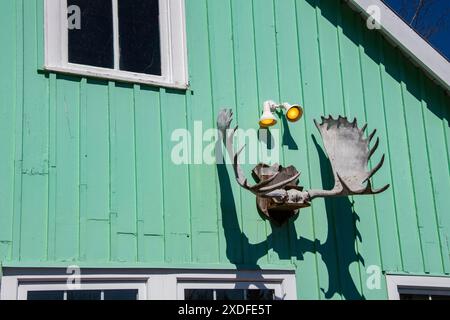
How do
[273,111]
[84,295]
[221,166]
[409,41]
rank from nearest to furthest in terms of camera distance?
1. [84,295]
2. [221,166]
3. [273,111]
4. [409,41]

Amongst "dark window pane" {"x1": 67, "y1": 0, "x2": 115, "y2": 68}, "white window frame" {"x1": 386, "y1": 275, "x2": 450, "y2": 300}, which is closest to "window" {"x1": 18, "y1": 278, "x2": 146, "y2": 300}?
"dark window pane" {"x1": 67, "y1": 0, "x2": 115, "y2": 68}

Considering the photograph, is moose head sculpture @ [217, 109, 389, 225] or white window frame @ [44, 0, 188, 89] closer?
white window frame @ [44, 0, 188, 89]

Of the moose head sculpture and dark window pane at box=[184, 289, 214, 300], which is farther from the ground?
the moose head sculpture

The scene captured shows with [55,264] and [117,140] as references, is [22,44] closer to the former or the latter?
[117,140]

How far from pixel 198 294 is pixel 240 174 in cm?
95

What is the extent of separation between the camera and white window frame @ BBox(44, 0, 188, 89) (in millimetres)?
5914

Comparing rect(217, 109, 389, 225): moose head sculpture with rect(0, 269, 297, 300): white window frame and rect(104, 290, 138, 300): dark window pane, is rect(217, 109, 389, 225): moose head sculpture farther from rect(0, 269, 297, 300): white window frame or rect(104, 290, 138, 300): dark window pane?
rect(104, 290, 138, 300): dark window pane

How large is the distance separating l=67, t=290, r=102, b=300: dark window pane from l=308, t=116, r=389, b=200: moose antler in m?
2.05

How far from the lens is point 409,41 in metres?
7.26

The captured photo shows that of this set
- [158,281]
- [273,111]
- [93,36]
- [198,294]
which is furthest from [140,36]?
[198,294]

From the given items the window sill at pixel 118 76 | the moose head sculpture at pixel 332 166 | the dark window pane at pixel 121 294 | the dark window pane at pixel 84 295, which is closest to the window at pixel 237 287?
the dark window pane at pixel 121 294

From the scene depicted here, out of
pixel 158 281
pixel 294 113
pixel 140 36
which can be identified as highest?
pixel 140 36

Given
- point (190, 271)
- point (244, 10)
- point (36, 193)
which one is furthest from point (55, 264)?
point (244, 10)

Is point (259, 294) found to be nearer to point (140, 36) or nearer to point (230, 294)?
point (230, 294)
